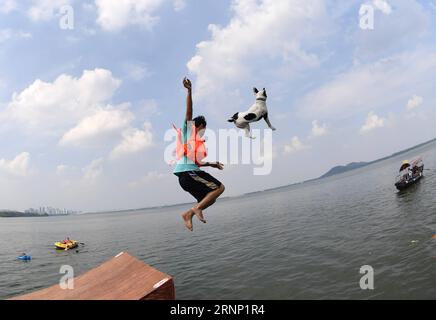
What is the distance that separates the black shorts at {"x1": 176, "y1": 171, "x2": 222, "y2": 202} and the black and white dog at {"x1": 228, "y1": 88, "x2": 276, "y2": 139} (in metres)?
0.74

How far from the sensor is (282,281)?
2555 centimetres

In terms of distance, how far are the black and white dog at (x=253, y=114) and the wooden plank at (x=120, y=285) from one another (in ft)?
31.9

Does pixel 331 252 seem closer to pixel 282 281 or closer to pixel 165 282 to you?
pixel 282 281

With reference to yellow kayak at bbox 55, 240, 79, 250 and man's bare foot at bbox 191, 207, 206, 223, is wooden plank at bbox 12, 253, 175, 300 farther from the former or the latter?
yellow kayak at bbox 55, 240, 79, 250

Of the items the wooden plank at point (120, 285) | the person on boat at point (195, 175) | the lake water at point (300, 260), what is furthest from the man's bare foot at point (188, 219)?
the lake water at point (300, 260)

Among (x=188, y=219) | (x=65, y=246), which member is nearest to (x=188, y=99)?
(x=188, y=219)

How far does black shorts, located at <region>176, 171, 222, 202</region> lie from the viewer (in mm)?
3592

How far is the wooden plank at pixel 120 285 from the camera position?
11641 millimetres

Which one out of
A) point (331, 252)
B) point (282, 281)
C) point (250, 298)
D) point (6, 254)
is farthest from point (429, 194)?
point (6, 254)

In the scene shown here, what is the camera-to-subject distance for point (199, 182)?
11.8ft

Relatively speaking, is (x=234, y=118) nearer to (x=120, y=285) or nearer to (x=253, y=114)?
(x=253, y=114)

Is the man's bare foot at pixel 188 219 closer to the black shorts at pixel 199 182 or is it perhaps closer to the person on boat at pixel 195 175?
the person on boat at pixel 195 175

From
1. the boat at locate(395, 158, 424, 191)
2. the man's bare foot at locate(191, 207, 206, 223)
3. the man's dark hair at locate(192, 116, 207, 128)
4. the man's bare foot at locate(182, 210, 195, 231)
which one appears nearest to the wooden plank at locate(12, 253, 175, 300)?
the man's bare foot at locate(182, 210, 195, 231)
